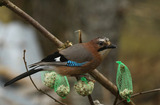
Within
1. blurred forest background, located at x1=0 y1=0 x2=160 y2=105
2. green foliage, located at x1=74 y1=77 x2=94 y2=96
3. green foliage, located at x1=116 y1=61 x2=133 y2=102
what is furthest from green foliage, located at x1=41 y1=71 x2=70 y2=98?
blurred forest background, located at x1=0 y1=0 x2=160 y2=105

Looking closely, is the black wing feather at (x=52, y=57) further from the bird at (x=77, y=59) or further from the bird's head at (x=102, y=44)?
the bird's head at (x=102, y=44)

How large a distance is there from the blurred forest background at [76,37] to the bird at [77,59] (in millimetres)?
1594

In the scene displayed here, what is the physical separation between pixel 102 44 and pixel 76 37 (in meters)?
2.83

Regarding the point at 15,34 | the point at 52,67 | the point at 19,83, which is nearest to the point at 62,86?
the point at 52,67

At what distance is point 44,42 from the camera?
7.58 metres

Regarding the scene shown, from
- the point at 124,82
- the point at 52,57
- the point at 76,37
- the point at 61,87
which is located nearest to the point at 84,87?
the point at 61,87

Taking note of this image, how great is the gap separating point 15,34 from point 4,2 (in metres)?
5.55

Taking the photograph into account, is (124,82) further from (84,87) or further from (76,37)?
(76,37)

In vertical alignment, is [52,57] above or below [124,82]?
above

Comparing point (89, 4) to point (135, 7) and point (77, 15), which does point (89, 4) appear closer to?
point (77, 15)

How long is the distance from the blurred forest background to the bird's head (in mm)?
1632

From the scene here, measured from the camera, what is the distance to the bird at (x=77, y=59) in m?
2.38

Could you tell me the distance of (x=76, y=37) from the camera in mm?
5262

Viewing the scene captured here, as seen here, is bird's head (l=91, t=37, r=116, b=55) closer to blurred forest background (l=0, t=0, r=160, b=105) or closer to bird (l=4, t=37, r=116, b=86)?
bird (l=4, t=37, r=116, b=86)
